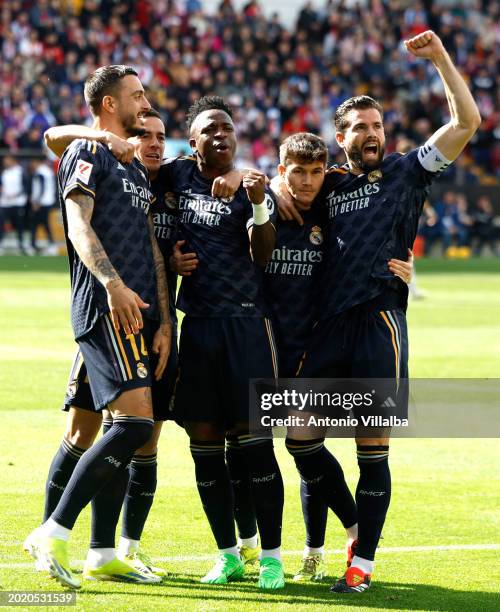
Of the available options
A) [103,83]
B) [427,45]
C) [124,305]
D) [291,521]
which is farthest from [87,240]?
[291,521]

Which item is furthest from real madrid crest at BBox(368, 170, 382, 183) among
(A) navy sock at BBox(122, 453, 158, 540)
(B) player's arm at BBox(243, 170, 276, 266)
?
(A) navy sock at BBox(122, 453, 158, 540)

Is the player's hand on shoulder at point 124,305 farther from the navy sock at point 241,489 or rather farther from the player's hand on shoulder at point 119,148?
the navy sock at point 241,489

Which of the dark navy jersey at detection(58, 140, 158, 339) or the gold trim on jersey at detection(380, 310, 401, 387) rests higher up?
the dark navy jersey at detection(58, 140, 158, 339)

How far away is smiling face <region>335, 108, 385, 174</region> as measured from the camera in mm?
5953

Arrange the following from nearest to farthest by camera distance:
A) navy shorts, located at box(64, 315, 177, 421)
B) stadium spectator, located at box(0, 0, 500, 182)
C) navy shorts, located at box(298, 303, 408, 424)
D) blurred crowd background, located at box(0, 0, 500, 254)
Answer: navy shorts, located at box(64, 315, 177, 421) < navy shorts, located at box(298, 303, 408, 424) < blurred crowd background, located at box(0, 0, 500, 254) < stadium spectator, located at box(0, 0, 500, 182)

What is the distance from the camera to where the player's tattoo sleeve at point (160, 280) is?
19.1 ft

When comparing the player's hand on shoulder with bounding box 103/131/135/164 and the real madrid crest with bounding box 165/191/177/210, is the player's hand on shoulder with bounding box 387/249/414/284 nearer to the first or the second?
the real madrid crest with bounding box 165/191/177/210

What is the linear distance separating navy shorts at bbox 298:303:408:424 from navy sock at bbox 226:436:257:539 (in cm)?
60

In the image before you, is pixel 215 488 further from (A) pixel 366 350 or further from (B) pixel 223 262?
(B) pixel 223 262

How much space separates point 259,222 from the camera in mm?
5695

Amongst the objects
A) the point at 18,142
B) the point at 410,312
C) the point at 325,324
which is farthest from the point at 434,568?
the point at 18,142

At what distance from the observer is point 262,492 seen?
5.71 meters

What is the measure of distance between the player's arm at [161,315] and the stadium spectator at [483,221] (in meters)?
27.0

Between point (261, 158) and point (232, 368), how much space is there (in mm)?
26277
